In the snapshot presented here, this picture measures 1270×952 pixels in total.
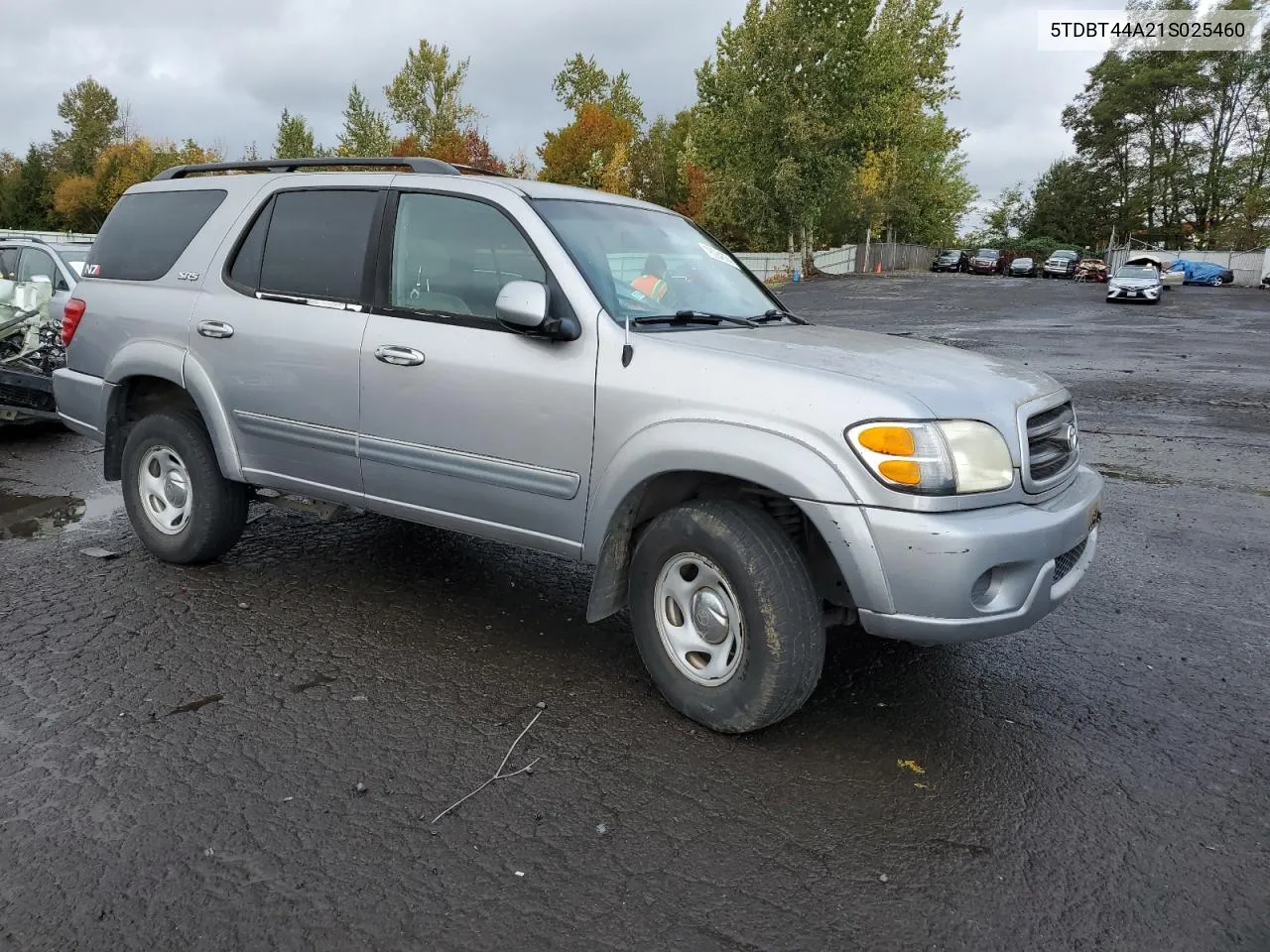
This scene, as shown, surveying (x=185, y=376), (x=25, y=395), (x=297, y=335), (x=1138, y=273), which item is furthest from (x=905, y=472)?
(x=1138, y=273)

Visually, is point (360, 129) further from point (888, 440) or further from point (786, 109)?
point (888, 440)

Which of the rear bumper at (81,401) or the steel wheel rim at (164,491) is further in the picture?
the rear bumper at (81,401)

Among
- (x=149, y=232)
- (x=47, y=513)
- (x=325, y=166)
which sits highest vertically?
(x=325, y=166)

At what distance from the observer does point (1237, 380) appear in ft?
44.8

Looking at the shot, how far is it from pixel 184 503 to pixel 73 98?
78.6 meters

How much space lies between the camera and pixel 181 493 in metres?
5.05

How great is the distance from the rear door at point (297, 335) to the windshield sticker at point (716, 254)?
1477mm

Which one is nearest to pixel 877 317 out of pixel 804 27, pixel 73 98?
pixel 804 27

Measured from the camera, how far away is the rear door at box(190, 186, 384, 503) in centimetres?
428

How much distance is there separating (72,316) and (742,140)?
3937cm

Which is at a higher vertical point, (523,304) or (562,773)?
(523,304)

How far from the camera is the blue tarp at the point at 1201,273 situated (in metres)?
47.8

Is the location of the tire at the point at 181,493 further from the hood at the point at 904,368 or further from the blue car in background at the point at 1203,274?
the blue car in background at the point at 1203,274

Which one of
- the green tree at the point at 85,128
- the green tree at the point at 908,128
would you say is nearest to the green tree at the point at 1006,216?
the green tree at the point at 908,128
